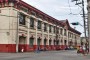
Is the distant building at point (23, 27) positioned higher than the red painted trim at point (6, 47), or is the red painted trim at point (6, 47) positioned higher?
the distant building at point (23, 27)

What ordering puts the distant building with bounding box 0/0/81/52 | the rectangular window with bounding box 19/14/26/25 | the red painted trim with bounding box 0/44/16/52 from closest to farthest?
1. the red painted trim with bounding box 0/44/16/52
2. the distant building with bounding box 0/0/81/52
3. the rectangular window with bounding box 19/14/26/25

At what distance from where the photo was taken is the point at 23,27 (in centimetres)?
5388

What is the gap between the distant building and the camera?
48.8 m

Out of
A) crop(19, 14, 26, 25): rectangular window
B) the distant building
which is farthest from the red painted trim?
crop(19, 14, 26, 25): rectangular window

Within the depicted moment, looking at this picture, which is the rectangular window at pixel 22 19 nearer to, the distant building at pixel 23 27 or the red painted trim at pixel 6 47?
the distant building at pixel 23 27

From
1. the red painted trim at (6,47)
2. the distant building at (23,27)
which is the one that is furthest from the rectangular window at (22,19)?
the red painted trim at (6,47)

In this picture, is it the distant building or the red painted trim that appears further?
the distant building

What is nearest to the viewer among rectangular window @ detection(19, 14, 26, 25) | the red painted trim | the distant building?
the red painted trim

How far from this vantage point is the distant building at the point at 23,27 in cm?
4875

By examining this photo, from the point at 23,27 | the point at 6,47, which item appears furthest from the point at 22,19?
the point at 6,47

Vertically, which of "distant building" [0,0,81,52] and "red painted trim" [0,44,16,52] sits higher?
"distant building" [0,0,81,52]

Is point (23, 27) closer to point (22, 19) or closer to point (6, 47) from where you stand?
point (22, 19)

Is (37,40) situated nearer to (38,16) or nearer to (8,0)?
(38,16)

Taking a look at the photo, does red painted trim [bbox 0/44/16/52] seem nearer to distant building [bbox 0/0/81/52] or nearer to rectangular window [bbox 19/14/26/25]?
distant building [bbox 0/0/81/52]
